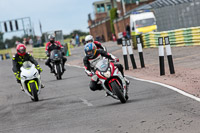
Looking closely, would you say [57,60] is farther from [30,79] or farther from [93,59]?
[93,59]

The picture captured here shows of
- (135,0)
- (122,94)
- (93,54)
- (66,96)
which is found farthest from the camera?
(135,0)

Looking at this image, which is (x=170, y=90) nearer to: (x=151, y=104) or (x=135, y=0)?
(x=151, y=104)

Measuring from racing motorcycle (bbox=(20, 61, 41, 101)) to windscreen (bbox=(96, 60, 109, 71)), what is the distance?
285 cm

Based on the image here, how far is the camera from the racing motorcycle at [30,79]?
13352mm

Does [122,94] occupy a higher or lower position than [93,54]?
lower

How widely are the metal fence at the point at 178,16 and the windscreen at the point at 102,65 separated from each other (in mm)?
23041

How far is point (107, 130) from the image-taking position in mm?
7727

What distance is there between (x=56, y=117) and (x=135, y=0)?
230 ft

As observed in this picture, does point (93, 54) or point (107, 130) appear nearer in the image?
point (107, 130)

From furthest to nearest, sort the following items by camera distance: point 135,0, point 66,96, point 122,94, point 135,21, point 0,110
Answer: point 135,0 → point 135,21 → point 66,96 → point 0,110 → point 122,94

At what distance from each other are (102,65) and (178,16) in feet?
87.7

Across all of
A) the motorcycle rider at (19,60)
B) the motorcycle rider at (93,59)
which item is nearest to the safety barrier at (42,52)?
the motorcycle rider at (19,60)

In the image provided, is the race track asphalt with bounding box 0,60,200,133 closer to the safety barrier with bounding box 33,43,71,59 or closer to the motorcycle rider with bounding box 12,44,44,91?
the motorcycle rider with bounding box 12,44,44,91

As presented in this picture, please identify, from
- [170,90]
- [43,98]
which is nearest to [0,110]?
[43,98]
